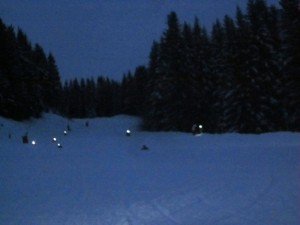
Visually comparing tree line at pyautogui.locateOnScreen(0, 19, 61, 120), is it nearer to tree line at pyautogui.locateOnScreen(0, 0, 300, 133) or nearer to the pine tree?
tree line at pyautogui.locateOnScreen(0, 0, 300, 133)

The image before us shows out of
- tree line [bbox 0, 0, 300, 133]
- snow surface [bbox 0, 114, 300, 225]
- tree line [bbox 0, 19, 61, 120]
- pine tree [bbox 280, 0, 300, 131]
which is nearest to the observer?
snow surface [bbox 0, 114, 300, 225]

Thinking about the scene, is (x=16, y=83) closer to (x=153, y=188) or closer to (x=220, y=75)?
(x=220, y=75)

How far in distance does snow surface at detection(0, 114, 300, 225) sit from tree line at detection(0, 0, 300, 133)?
57.0 ft

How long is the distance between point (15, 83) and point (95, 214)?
136 ft

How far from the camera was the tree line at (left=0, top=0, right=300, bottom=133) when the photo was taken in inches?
1401

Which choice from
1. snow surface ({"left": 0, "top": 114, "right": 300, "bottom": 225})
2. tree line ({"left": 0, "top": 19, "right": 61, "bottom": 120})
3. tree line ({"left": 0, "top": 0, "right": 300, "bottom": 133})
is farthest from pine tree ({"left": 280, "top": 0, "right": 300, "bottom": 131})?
tree line ({"left": 0, "top": 19, "right": 61, "bottom": 120})

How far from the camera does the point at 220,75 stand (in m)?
45.4

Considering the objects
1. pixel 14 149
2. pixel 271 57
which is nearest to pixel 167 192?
pixel 14 149

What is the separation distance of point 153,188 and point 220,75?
115ft

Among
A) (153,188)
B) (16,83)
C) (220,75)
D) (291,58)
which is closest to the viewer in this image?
(153,188)

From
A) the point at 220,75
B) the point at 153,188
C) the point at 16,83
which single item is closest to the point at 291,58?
the point at 220,75

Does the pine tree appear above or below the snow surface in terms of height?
above

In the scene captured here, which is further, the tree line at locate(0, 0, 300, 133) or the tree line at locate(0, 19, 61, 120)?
the tree line at locate(0, 19, 61, 120)

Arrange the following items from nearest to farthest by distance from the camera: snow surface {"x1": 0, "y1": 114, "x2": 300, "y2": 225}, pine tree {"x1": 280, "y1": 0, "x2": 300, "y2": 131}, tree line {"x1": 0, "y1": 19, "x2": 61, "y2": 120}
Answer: snow surface {"x1": 0, "y1": 114, "x2": 300, "y2": 225}, pine tree {"x1": 280, "y1": 0, "x2": 300, "y2": 131}, tree line {"x1": 0, "y1": 19, "x2": 61, "y2": 120}
